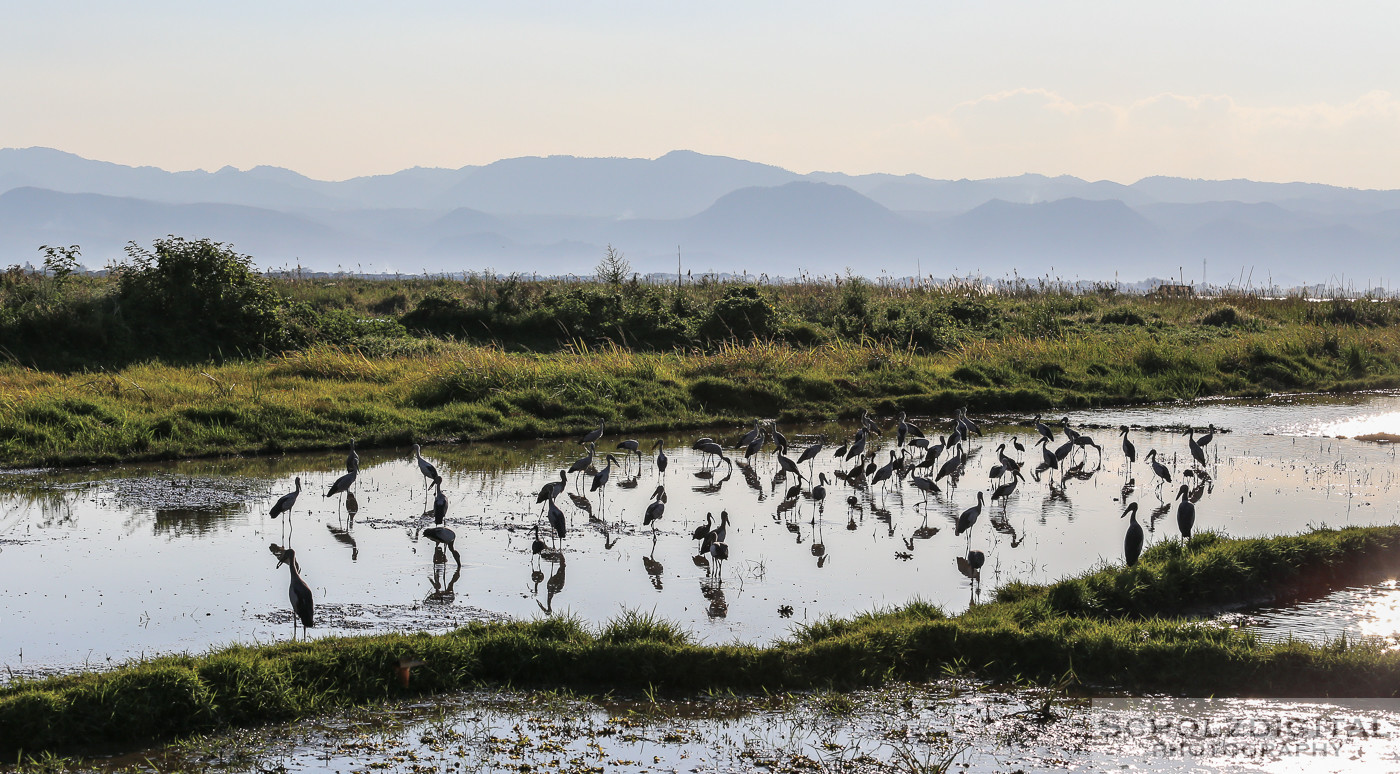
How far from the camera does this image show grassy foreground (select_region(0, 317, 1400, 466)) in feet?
52.3

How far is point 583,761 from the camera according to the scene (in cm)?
599

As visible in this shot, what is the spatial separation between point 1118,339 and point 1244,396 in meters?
4.23

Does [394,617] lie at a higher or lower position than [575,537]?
lower

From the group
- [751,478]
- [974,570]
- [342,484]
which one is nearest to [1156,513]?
[974,570]

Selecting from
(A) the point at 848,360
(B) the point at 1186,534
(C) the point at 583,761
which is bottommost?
(C) the point at 583,761

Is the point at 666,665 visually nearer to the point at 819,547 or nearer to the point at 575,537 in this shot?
the point at 819,547

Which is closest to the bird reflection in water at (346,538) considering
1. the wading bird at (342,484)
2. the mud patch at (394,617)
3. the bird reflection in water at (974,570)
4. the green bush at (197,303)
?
the wading bird at (342,484)

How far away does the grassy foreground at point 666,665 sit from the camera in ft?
21.0

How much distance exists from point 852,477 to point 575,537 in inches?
171

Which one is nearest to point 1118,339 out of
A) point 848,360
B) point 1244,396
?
point 1244,396

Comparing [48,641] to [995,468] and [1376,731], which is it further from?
[995,468]

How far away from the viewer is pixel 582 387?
19938 millimetres

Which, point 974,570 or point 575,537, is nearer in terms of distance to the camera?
point 974,570

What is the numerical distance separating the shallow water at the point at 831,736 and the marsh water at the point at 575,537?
148 centimetres
